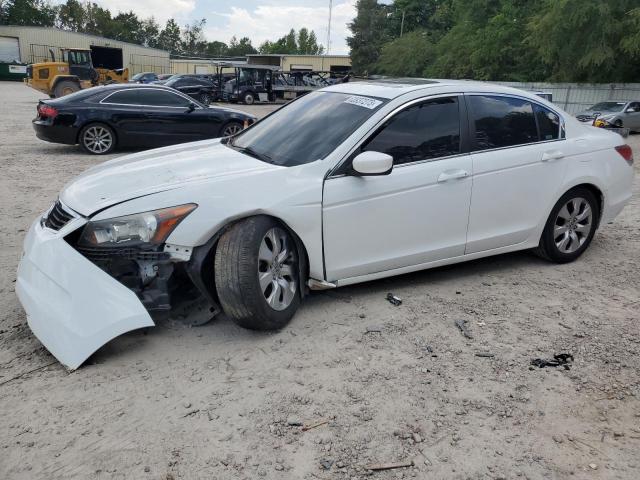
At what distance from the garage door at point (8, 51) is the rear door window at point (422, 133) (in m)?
62.8

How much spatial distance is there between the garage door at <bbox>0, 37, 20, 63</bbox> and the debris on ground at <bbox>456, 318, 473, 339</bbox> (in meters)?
63.6

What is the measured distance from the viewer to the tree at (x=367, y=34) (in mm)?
69938

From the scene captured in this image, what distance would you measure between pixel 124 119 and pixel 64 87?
18.4 meters

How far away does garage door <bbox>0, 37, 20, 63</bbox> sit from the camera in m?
55.1

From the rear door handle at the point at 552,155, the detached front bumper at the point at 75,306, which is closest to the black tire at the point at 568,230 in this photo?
the rear door handle at the point at 552,155

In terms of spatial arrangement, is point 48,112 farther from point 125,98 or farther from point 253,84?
point 253,84

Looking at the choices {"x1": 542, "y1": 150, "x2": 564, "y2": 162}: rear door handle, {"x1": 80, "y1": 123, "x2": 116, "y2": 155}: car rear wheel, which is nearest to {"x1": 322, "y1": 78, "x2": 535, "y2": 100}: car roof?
{"x1": 542, "y1": 150, "x2": 564, "y2": 162}: rear door handle

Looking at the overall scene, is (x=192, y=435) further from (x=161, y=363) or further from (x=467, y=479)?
(x=467, y=479)

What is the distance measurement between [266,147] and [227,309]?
145cm

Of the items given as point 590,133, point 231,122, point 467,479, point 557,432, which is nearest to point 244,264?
point 467,479

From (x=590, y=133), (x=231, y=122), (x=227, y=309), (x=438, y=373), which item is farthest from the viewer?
(x=231, y=122)

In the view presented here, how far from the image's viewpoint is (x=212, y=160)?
4051 mm

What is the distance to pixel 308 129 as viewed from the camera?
420cm

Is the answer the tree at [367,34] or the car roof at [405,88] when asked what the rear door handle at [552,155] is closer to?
the car roof at [405,88]
